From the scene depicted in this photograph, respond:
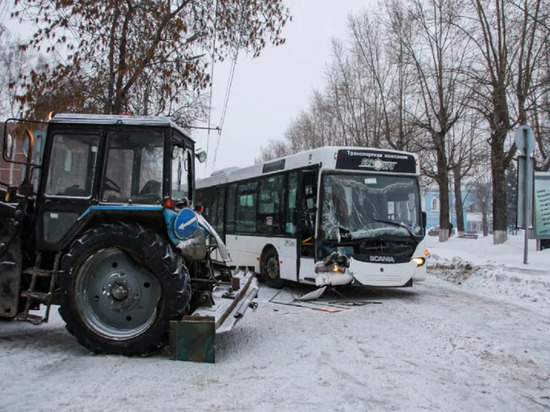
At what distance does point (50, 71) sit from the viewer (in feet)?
43.8

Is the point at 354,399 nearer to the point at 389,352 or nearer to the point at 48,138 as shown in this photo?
the point at 389,352

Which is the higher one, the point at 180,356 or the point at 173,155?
the point at 173,155

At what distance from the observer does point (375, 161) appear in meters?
10.2

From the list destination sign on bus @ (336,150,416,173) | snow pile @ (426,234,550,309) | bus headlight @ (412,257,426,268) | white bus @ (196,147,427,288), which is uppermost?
destination sign on bus @ (336,150,416,173)

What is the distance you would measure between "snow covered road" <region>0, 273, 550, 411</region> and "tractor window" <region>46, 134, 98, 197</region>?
1818 millimetres

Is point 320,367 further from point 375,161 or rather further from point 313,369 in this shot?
point 375,161

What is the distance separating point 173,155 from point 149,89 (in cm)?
984

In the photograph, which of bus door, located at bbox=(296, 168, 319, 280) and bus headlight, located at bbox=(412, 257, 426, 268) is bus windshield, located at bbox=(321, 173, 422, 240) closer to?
bus door, located at bbox=(296, 168, 319, 280)

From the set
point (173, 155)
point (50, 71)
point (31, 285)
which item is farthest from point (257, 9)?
point (31, 285)

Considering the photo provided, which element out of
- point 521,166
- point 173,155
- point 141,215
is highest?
point 521,166

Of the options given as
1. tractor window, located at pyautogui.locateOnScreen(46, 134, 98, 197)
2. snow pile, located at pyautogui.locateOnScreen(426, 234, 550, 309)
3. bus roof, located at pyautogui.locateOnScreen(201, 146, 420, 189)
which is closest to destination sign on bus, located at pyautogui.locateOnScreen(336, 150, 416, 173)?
bus roof, located at pyautogui.locateOnScreen(201, 146, 420, 189)

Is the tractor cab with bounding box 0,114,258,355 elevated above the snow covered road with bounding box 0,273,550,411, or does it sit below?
above

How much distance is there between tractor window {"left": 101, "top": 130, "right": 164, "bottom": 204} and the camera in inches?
224

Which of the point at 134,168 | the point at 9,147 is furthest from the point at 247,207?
the point at 9,147
